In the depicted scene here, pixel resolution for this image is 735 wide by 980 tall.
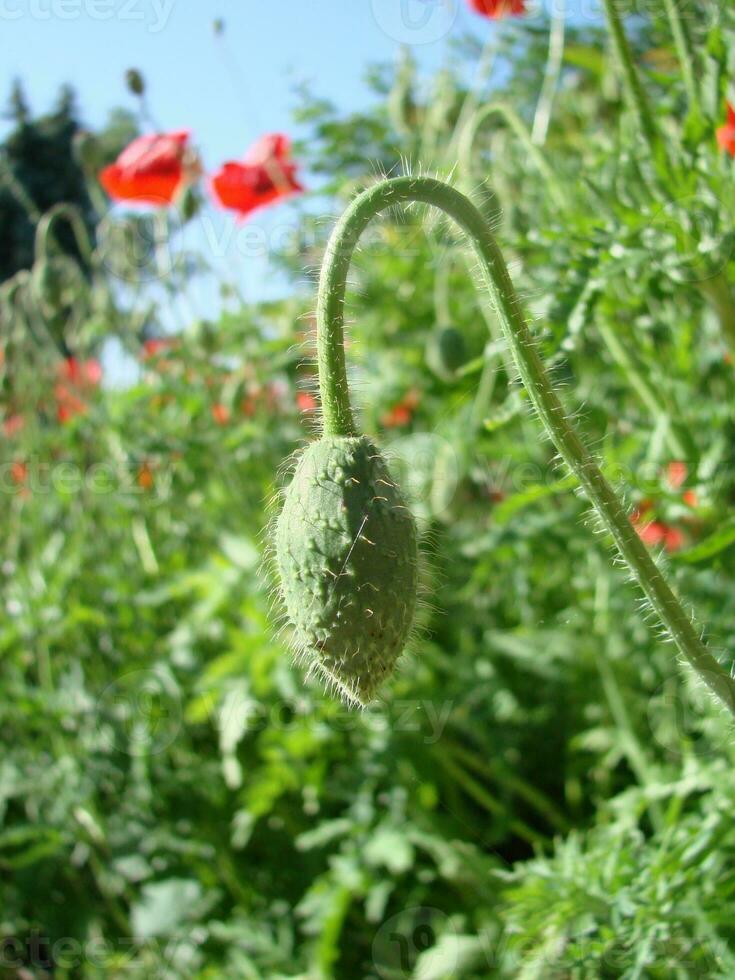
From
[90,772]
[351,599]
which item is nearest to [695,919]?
[351,599]

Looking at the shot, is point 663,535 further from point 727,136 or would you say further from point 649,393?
point 727,136

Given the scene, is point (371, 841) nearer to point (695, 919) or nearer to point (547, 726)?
point (547, 726)

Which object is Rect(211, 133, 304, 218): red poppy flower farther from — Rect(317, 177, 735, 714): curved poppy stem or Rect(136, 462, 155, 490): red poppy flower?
Rect(317, 177, 735, 714): curved poppy stem

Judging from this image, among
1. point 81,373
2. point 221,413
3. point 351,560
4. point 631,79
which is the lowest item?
point 221,413

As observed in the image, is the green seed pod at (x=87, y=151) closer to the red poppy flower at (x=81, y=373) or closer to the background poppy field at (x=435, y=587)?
the background poppy field at (x=435, y=587)

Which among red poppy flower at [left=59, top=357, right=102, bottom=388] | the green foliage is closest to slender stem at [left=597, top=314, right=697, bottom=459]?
red poppy flower at [left=59, top=357, right=102, bottom=388]

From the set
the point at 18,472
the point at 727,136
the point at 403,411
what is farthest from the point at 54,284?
the point at 727,136

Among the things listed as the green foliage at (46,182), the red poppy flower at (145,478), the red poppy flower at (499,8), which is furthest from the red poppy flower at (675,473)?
the green foliage at (46,182)
